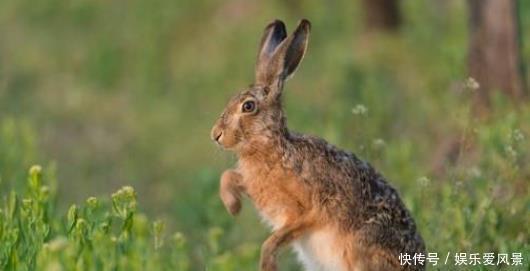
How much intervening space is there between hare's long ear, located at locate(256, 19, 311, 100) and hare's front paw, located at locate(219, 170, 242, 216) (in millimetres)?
411

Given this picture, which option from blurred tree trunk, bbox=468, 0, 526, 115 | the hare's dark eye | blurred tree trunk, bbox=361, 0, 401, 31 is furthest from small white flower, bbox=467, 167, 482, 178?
blurred tree trunk, bbox=361, 0, 401, 31

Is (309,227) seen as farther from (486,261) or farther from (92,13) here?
(92,13)

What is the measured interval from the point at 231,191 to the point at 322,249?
50 cm

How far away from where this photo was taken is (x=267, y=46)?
22.8 ft

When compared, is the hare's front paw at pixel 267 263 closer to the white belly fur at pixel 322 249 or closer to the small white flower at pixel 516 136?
the white belly fur at pixel 322 249

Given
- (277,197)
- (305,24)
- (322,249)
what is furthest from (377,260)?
(305,24)

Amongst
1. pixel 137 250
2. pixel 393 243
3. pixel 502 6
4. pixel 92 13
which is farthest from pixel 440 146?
pixel 92 13

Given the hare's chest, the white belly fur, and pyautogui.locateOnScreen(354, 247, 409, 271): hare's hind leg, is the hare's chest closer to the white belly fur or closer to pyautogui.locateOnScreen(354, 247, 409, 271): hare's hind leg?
the white belly fur

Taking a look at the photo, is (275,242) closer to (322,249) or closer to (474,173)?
(322,249)

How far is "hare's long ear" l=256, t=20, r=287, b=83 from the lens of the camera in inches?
265

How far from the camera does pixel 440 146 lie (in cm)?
1186

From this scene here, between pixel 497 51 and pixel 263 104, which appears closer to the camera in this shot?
pixel 263 104

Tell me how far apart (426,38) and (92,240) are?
37.4 ft

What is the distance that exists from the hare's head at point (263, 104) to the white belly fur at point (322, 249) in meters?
0.48
